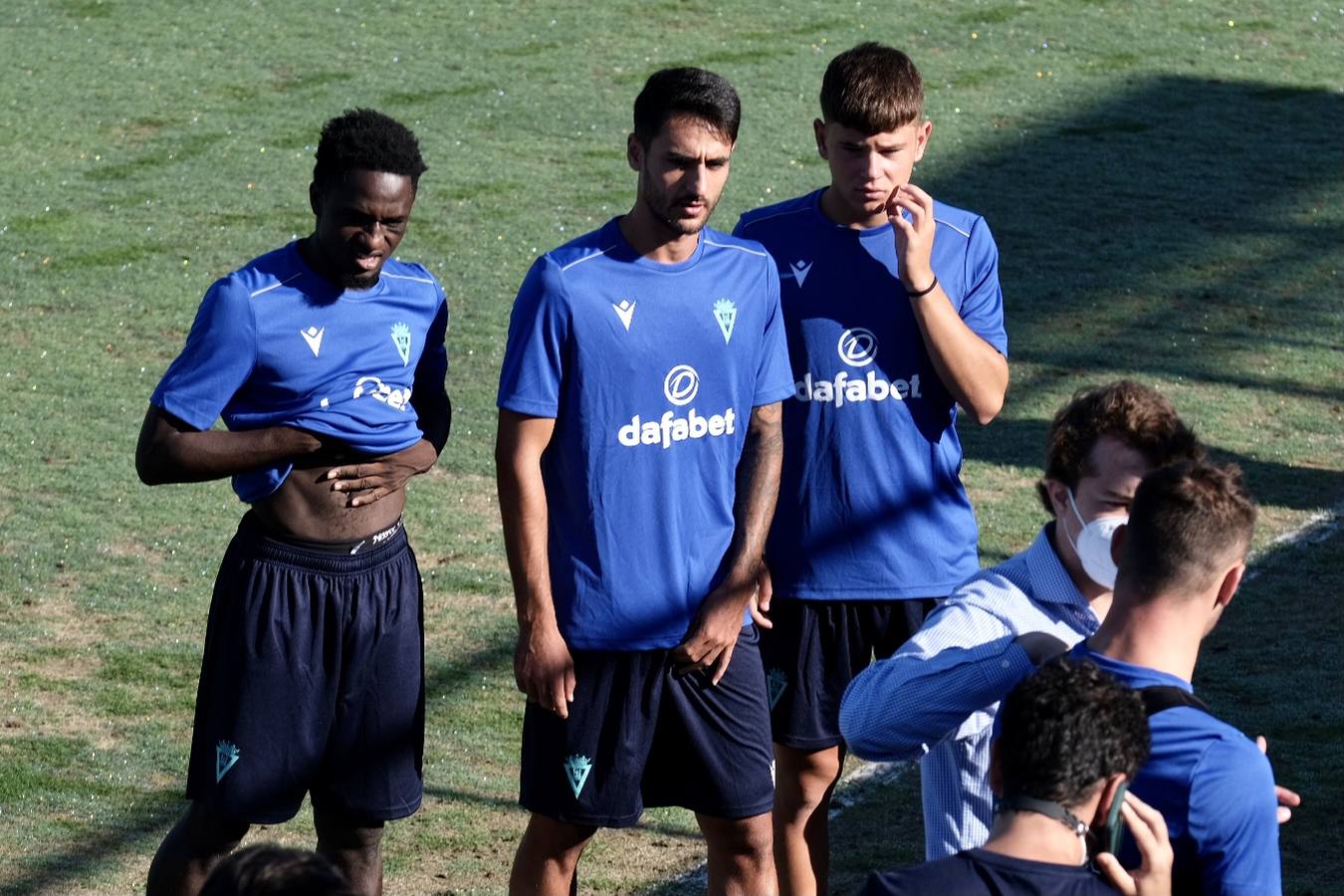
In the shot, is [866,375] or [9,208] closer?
[866,375]

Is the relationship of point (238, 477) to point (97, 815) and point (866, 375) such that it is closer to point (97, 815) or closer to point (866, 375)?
point (866, 375)

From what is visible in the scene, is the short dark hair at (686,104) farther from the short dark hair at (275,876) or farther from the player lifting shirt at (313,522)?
the short dark hair at (275,876)

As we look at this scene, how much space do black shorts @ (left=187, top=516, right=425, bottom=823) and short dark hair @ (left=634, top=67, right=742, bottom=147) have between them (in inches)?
43.5

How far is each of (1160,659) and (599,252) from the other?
164cm

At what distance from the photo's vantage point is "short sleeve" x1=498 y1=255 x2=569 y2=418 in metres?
3.83

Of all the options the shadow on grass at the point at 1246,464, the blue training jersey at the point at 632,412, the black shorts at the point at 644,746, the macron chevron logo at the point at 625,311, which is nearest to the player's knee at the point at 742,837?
the black shorts at the point at 644,746

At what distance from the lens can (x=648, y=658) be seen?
13.1ft

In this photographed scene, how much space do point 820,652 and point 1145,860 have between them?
1947mm

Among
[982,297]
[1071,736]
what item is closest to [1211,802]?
[1071,736]

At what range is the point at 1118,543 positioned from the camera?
289cm

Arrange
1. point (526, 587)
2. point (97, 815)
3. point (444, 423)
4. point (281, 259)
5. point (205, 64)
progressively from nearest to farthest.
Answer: point (526, 587), point (281, 259), point (444, 423), point (97, 815), point (205, 64)

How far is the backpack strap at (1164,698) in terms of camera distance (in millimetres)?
2594

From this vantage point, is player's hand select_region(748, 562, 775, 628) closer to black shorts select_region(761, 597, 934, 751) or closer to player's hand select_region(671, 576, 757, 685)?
black shorts select_region(761, 597, 934, 751)

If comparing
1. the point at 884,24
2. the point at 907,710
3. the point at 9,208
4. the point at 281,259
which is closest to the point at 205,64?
the point at 9,208
